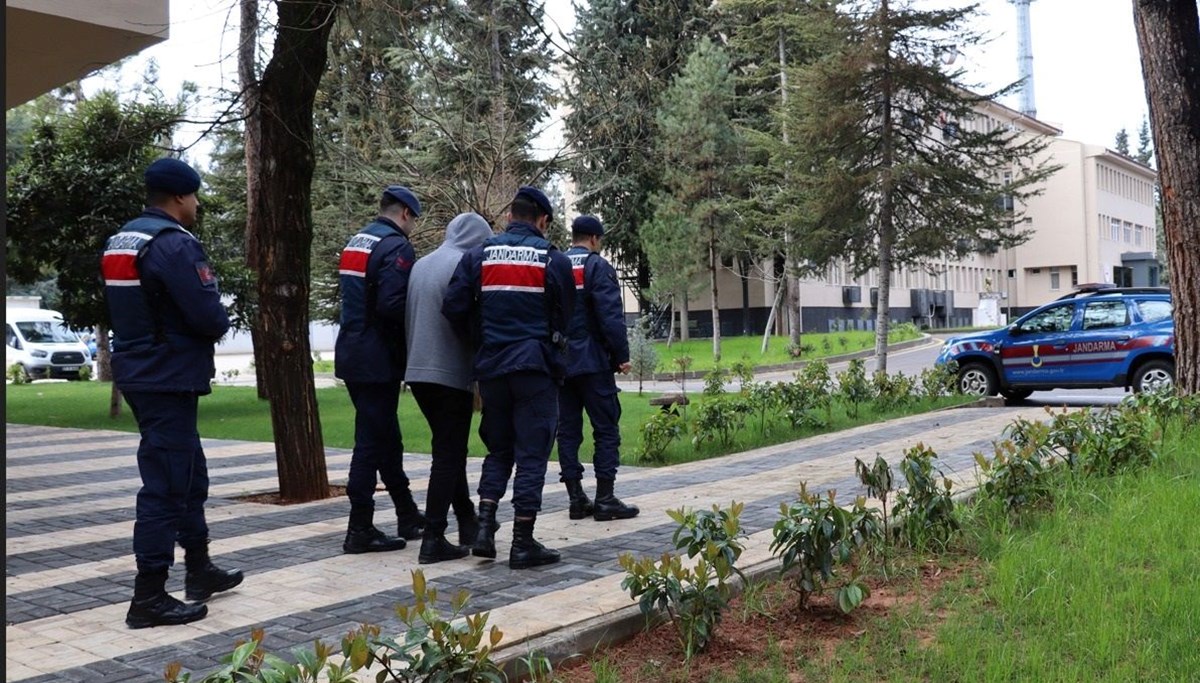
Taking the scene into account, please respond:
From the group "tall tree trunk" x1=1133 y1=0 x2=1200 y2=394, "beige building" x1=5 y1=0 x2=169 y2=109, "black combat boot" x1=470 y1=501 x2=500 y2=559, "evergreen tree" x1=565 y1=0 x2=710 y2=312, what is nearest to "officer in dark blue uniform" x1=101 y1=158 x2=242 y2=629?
"black combat boot" x1=470 y1=501 x2=500 y2=559

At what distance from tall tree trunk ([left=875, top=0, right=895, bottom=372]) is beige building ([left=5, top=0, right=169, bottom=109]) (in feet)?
55.7

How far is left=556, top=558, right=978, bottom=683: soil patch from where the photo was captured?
13.4 ft

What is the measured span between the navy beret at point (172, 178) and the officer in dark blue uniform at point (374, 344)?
1214 mm

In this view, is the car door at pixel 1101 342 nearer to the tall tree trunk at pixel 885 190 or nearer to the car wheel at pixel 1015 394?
the car wheel at pixel 1015 394

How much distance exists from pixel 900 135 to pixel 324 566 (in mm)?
20436

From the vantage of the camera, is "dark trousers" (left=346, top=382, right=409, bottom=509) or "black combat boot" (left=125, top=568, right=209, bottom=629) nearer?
"black combat boot" (left=125, top=568, right=209, bottom=629)

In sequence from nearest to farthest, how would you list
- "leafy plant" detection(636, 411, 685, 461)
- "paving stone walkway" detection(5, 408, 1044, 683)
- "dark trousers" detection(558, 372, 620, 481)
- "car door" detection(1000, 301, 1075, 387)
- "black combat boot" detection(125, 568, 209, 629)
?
"paving stone walkway" detection(5, 408, 1044, 683) → "black combat boot" detection(125, 568, 209, 629) → "dark trousers" detection(558, 372, 620, 481) → "leafy plant" detection(636, 411, 685, 461) → "car door" detection(1000, 301, 1075, 387)

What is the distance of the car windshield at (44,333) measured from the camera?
39062mm

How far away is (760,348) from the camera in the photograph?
139 ft

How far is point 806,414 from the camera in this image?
43.1ft

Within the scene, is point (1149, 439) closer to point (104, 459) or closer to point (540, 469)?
point (540, 469)

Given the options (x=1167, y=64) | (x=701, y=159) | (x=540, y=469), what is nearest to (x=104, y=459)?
(x=540, y=469)

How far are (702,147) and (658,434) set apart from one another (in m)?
29.8

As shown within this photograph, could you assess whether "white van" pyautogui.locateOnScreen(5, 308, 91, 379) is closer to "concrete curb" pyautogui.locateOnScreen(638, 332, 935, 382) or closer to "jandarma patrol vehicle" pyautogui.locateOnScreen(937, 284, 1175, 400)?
"concrete curb" pyautogui.locateOnScreen(638, 332, 935, 382)
